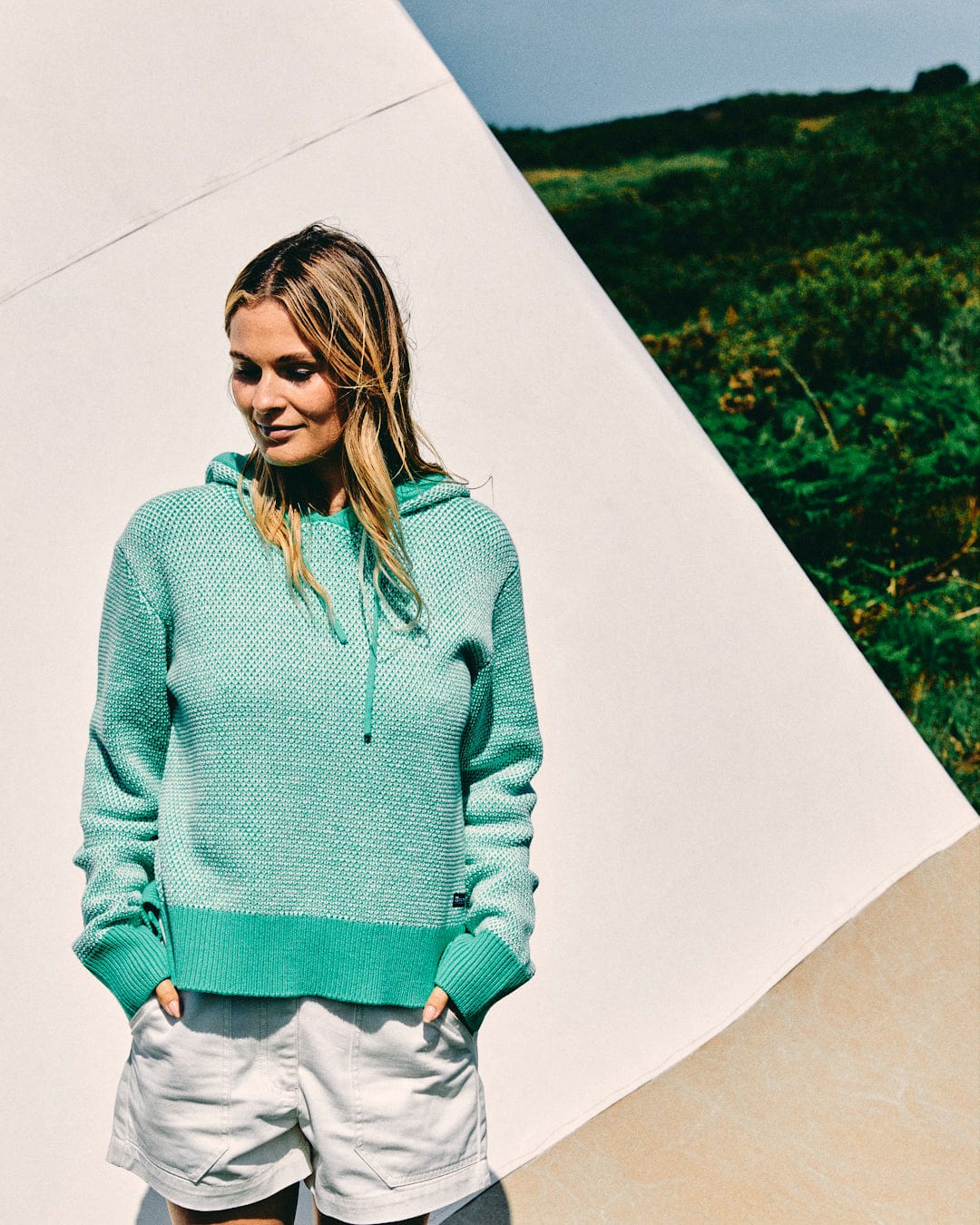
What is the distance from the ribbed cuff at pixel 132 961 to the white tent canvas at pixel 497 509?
3.02ft

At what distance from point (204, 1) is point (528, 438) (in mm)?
1053

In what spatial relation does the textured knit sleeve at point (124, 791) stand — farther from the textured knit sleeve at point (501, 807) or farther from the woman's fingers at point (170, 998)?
the textured knit sleeve at point (501, 807)

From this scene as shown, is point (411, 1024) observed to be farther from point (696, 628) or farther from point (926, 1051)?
point (926, 1051)

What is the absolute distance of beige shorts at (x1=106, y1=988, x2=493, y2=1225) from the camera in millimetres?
1289

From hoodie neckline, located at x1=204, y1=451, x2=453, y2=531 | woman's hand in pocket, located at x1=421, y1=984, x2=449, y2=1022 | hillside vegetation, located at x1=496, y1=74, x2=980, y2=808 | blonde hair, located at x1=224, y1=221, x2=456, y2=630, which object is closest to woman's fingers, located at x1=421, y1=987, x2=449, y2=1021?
woman's hand in pocket, located at x1=421, y1=984, x2=449, y2=1022

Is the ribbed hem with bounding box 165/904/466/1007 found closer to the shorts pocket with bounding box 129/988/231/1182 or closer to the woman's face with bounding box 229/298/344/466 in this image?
the shorts pocket with bounding box 129/988/231/1182

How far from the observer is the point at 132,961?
1324mm

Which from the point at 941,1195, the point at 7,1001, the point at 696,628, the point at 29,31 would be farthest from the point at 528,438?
the point at 941,1195

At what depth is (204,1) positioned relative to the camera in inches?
94.3

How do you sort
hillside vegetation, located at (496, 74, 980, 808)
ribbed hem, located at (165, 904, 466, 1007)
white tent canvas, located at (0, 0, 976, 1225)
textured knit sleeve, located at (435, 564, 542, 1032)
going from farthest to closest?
hillside vegetation, located at (496, 74, 980, 808), white tent canvas, located at (0, 0, 976, 1225), textured knit sleeve, located at (435, 564, 542, 1032), ribbed hem, located at (165, 904, 466, 1007)

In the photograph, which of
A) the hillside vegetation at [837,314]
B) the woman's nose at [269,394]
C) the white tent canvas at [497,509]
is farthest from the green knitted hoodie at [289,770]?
the hillside vegetation at [837,314]

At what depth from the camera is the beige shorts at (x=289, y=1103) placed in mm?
1289

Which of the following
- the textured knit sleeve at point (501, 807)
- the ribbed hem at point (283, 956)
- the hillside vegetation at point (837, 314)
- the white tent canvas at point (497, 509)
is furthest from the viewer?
the hillside vegetation at point (837, 314)

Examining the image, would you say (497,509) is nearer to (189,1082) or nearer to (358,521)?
(358,521)
